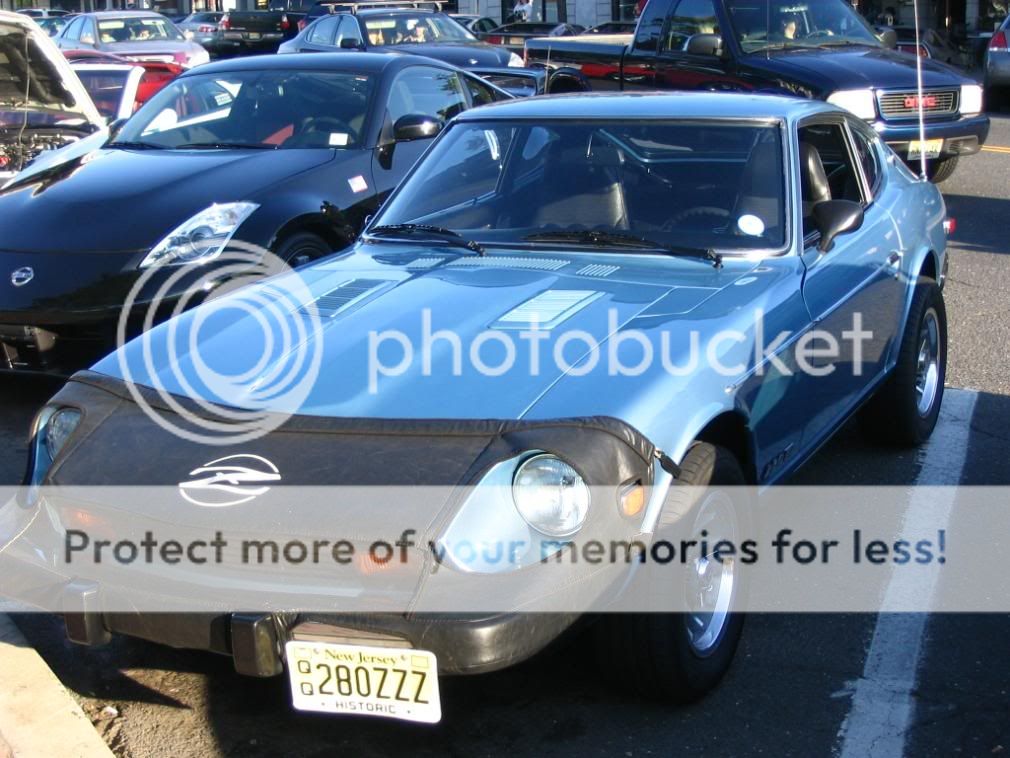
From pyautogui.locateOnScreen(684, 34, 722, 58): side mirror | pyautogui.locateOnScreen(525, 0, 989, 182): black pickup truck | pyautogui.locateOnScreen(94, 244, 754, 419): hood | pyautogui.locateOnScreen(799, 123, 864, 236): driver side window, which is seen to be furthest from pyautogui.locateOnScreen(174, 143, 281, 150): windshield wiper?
pyautogui.locateOnScreen(684, 34, 722, 58): side mirror

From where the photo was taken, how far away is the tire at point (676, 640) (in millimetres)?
3277

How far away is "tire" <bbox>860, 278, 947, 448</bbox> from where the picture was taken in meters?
5.32

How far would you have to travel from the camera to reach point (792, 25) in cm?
1155

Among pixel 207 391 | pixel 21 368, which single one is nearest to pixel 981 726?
pixel 207 391

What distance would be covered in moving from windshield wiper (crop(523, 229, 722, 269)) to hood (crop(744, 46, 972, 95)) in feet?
21.3

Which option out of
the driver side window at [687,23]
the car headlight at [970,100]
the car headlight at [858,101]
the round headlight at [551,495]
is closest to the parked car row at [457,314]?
the round headlight at [551,495]

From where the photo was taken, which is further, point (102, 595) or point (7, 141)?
point (7, 141)

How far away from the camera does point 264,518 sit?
3.12 m

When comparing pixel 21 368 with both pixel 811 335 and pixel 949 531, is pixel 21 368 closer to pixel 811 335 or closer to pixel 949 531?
pixel 811 335

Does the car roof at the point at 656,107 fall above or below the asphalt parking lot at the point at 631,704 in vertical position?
above

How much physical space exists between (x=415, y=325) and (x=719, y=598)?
1.18 metres

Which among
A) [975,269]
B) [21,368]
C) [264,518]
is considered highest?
[264,518]

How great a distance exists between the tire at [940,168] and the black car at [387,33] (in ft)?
19.0

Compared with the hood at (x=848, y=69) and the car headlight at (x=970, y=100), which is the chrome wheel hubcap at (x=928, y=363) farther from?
the car headlight at (x=970, y=100)
